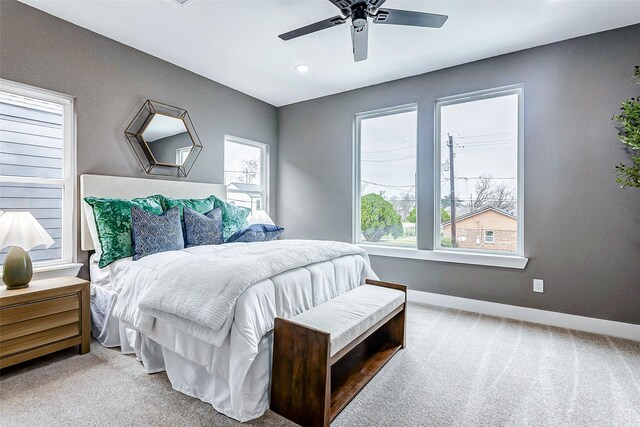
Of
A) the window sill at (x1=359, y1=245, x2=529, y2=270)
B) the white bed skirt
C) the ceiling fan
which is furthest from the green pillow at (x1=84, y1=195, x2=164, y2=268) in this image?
the window sill at (x1=359, y1=245, x2=529, y2=270)

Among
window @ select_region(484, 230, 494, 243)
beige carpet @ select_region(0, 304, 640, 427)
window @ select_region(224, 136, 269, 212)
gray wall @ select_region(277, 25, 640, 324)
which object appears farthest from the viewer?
window @ select_region(224, 136, 269, 212)

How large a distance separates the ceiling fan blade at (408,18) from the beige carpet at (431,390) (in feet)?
7.84

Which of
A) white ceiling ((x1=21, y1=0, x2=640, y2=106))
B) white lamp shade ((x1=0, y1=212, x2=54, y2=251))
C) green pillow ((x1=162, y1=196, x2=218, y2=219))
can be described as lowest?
white lamp shade ((x1=0, y1=212, x2=54, y2=251))

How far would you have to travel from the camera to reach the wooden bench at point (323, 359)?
1.57 meters

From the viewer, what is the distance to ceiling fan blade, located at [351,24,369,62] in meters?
2.21

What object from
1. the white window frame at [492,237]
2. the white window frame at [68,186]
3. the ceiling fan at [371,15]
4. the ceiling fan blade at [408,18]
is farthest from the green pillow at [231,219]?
the white window frame at [492,237]

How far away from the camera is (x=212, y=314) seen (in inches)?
63.2

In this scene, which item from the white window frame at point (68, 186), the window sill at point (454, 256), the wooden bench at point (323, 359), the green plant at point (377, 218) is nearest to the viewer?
the wooden bench at point (323, 359)

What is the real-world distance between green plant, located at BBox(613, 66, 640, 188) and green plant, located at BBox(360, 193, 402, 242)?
2.12 metres

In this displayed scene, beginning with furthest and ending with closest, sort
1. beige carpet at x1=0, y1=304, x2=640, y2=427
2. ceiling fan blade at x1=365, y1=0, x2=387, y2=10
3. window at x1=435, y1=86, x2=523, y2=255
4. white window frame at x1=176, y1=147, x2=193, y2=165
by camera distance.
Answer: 1. white window frame at x1=176, y1=147, x2=193, y2=165
2. window at x1=435, y1=86, x2=523, y2=255
3. ceiling fan blade at x1=365, y1=0, x2=387, y2=10
4. beige carpet at x1=0, y1=304, x2=640, y2=427

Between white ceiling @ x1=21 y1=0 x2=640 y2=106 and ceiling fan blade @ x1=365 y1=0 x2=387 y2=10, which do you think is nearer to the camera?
ceiling fan blade @ x1=365 y1=0 x2=387 y2=10

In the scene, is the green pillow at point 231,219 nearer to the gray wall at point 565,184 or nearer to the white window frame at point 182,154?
the white window frame at point 182,154

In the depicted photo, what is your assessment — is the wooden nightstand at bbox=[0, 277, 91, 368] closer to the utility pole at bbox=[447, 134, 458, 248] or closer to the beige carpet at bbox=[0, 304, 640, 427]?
the beige carpet at bbox=[0, 304, 640, 427]

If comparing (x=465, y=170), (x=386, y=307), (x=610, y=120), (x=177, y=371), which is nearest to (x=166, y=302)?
(x=177, y=371)
